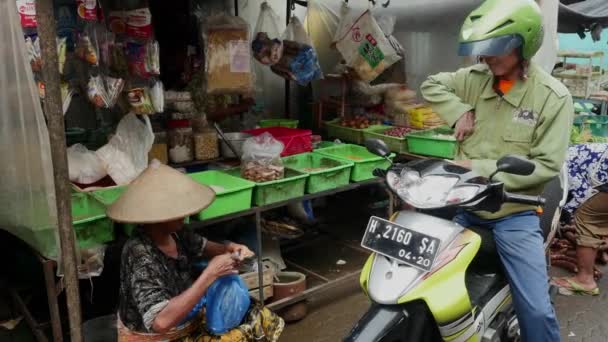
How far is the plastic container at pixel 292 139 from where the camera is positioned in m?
4.05

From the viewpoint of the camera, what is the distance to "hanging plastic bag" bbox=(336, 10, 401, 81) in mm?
4492

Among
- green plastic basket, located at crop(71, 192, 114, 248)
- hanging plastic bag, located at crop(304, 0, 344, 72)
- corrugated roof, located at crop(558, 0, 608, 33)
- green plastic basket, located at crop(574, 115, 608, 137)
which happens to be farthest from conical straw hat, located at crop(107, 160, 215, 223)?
green plastic basket, located at crop(574, 115, 608, 137)

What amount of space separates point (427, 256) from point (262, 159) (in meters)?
1.83

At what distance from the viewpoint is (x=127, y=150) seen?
3.20 m

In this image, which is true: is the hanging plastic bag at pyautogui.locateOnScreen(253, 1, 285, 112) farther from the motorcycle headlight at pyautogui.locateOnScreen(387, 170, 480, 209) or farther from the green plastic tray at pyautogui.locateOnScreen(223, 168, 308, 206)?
the motorcycle headlight at pyautogui.locateOnScreen(387, 170, 480, 209)

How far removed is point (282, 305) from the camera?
353 centimetres

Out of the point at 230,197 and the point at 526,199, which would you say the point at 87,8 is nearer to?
the point at 230,197

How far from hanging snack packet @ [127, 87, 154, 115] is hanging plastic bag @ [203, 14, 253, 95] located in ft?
2.03

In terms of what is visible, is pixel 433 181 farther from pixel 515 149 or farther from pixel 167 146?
pixel 167 146

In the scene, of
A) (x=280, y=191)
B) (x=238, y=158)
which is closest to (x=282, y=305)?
(x=280, y=191)

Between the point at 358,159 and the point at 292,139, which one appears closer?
the point at 358,159

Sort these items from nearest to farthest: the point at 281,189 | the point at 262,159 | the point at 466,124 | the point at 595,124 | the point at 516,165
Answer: the point at 516,165 → the point at 466,124 → the point at 281,189 → the point at 262,159 → the point at 595,124

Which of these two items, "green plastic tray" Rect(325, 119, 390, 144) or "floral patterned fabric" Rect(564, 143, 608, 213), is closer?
"floral patterned fabric" Rect(564, 143, 608, 213)

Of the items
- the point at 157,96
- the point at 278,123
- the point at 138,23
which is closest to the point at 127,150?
the point at 157,96
